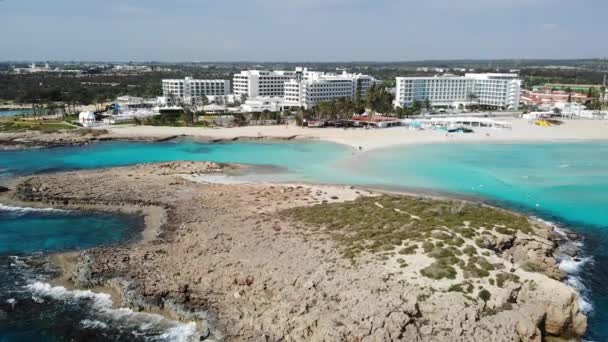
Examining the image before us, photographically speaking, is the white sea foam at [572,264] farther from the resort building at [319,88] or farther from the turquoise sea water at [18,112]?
the turquoise sea water at [18,112]

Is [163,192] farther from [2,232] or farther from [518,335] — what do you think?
[518,335]

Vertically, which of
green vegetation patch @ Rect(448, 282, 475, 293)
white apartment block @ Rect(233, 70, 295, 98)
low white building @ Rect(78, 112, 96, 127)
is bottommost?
green vegetation patch @ Rect(448, 282, 475, 293)

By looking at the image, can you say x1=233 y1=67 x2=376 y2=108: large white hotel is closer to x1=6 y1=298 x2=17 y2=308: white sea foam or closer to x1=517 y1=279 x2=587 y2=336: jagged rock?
x1=6 y1=298 x2=17 y2=308: white sea foam

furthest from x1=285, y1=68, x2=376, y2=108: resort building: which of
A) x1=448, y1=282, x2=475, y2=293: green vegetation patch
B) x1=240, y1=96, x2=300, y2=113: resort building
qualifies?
x1=448, y1=282, x2=475, y2=293: green vegetation patch

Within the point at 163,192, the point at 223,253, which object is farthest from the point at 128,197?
the point at 223,253

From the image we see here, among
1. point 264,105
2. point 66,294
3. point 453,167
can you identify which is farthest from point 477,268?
point 264,105

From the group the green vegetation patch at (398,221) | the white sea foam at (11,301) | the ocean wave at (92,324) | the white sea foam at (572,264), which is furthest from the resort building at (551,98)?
the white sea foam at (11,301)

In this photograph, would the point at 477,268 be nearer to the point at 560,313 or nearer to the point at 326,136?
the point at 560,313
